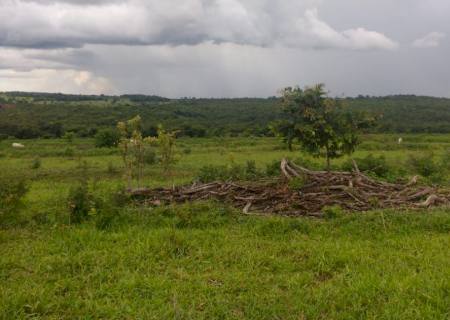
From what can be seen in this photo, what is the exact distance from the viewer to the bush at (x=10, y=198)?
7.43 meters

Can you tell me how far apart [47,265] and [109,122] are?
47431mm

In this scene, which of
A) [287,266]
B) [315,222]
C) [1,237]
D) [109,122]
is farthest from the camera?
[109,122]

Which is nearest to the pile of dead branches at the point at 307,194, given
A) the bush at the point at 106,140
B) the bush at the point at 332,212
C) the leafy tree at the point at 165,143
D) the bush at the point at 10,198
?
the bush at the point at 332,212

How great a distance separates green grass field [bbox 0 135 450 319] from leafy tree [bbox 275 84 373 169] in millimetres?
2629

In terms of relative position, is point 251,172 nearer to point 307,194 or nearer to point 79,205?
point 307,194

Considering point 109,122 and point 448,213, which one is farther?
point 109,122

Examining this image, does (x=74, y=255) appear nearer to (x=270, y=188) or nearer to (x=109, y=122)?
(x=270, y=188)

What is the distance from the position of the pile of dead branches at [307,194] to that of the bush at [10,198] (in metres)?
2.22

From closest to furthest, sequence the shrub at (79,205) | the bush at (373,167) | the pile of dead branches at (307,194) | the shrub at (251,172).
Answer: the shrub at (79,205) < the pile of dead branches at (307,194) < the shrub at (251,172) < the bush at (373,167)

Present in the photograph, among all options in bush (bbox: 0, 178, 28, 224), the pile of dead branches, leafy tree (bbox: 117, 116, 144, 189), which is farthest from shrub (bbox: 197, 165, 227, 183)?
bush (bbox: 0, 178, 28, 224)

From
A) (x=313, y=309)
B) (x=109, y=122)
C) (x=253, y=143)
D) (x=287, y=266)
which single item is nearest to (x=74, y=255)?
(x=287, y=266)

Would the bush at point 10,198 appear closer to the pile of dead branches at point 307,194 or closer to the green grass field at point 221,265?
the green grass field at point 221,265

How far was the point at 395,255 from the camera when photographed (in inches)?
239

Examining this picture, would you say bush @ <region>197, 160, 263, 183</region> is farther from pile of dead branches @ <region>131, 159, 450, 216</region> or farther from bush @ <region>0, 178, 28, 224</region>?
bush @ <region>0, 178, 28, 224</region>
